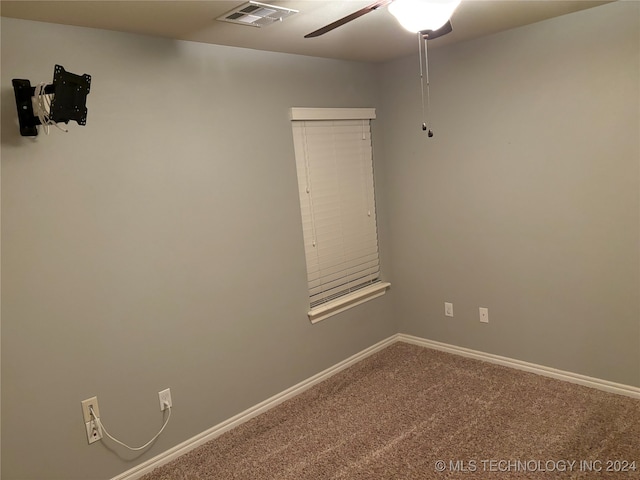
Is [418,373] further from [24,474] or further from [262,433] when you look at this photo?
[24,474]

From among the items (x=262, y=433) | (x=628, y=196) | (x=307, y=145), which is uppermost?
(x=307, y=145)

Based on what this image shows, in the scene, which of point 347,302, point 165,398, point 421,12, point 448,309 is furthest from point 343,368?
point 421,12

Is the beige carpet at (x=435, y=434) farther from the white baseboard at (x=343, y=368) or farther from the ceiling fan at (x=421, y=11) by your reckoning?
the ceiling fan at (x=421, y=11)

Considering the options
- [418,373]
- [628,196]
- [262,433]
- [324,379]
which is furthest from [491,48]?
[262,433]

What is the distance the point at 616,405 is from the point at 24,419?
3107 millimetres

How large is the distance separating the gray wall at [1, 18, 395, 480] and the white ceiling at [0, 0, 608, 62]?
5.1 inches

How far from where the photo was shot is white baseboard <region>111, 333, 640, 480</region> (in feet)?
8.64

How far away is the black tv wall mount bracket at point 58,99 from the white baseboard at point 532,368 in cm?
295

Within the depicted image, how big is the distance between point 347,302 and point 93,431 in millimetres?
1858

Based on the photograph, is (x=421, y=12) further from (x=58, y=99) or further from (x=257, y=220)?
(x=257, y=220)

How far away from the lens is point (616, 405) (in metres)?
2.80

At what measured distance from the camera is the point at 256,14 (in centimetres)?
219

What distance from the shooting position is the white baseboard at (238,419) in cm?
256

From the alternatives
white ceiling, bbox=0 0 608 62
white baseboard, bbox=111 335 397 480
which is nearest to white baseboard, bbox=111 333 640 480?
white baseboard, bbox=111 335 397 480
